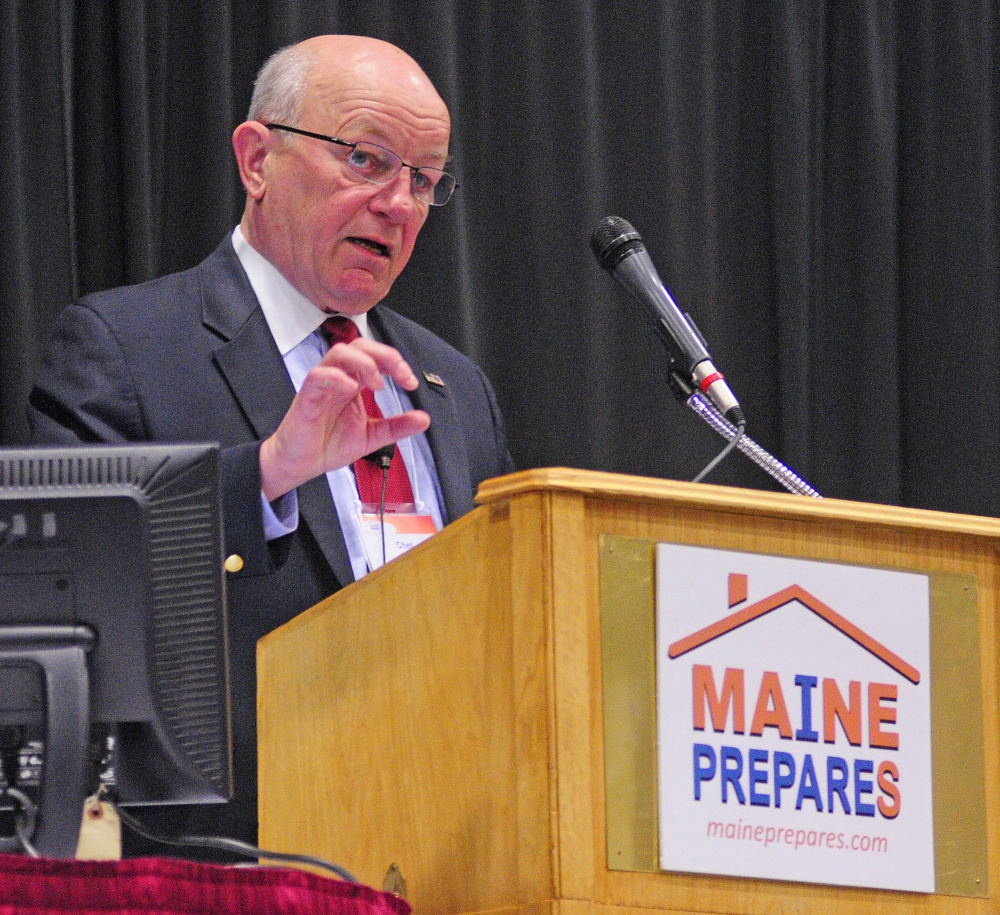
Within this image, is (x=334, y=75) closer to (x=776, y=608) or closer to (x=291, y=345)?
(x=291, y=345)

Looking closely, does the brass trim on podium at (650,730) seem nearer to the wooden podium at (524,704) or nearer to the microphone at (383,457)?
the wooden podium at (524,704)

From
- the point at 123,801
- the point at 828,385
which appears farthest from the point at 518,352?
the point at 123,801

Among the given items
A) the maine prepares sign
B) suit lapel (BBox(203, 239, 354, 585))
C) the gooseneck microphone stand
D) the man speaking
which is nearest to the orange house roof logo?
the maine prepares sign

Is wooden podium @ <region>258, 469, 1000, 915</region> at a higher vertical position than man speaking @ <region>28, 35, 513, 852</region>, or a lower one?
lower

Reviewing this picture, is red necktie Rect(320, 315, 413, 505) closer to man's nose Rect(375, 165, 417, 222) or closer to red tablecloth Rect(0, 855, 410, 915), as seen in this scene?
man's nose Rect(375, 165, 417, 222)

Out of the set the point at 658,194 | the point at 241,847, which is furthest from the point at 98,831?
the point at 658,194

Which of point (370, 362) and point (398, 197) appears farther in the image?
point (398, 197)

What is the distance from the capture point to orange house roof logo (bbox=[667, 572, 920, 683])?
3.89ft

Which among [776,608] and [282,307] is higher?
[282,307]

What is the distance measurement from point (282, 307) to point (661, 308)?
63cm

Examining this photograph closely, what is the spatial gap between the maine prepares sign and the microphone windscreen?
1.89 feet

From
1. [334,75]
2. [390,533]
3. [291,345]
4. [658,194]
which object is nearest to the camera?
[390,533]

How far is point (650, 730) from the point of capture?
115cm

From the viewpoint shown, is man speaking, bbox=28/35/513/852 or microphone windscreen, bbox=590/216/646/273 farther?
man speaking, bbox=28/35/513/852
